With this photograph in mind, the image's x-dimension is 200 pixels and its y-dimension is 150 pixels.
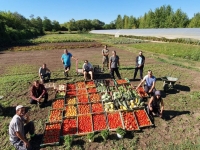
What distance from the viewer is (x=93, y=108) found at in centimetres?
727

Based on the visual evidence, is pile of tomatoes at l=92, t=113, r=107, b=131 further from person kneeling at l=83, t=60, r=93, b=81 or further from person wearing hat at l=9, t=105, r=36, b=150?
person kneeling at l=83, t=60, r=93, b=81

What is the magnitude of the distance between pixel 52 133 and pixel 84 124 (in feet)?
3.80

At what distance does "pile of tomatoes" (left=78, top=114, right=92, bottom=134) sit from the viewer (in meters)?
5.94

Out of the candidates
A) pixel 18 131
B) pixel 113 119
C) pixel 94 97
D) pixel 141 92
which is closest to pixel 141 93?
pixel 141 92

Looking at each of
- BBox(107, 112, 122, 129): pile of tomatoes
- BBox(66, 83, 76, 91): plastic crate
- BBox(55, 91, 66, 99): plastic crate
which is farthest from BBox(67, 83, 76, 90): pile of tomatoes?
BBox(107, 112, 122, 129): pile of tomatoes

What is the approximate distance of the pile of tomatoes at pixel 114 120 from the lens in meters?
6.15

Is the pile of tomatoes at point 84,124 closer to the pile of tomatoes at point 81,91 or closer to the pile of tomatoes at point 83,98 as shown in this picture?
the pile of tomatoes at point 83,98

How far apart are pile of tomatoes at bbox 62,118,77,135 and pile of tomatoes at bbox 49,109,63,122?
35cm

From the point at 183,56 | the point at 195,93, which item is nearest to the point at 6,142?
the point at 195,93

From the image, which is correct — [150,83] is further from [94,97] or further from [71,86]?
[71,86]

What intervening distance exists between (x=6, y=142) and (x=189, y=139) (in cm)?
619

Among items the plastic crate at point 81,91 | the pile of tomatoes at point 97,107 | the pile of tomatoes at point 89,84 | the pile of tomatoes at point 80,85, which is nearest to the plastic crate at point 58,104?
the plastic crate at point 81,91

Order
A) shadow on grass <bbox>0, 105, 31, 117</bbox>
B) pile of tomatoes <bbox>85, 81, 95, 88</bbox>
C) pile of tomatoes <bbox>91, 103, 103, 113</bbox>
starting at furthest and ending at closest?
pile of tomatoes <bbox>85, 81, 95, 88</bbox> → shadow on grass <bbox>0, 105, 31, 117</bbox> → pile of tomatoes <bbox>91, 103, 103, 113</bbox>

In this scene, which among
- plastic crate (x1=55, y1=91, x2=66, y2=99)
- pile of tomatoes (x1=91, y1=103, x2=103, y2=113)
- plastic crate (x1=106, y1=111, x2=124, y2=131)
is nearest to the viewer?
plastic crate (x1=106, y1=111, x2=124, y2=131)
